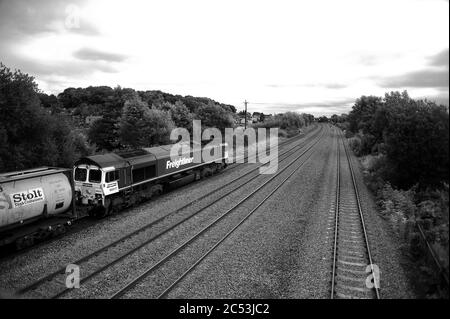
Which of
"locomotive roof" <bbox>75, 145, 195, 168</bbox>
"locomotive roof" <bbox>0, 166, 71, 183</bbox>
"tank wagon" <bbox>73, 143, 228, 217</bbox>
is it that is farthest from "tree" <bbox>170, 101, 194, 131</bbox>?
"locomotive roof" <bbox>0, 166, 71, 183</bbox>

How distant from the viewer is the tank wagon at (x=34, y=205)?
11711 millimetres

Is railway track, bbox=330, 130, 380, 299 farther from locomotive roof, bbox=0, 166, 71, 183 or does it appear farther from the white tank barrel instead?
locomotive roof, bbox=0, 166, 71, 183

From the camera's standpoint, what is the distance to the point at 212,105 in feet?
179

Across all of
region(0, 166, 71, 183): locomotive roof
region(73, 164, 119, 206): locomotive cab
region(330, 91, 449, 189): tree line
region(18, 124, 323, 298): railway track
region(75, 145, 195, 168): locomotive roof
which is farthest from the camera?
region(75, 145, 195, 168): locomotive roof

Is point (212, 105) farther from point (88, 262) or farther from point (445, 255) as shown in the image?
point (445, 255)

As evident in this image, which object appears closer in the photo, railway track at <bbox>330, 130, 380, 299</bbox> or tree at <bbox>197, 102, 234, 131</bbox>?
railway track at <bbox>330, 130, 380, 299</bbox>

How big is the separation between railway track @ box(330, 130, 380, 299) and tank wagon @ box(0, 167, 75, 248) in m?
11.8

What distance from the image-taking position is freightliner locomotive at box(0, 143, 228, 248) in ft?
39.7

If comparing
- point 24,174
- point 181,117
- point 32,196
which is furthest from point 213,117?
point 32,196

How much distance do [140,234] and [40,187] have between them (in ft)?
15.4

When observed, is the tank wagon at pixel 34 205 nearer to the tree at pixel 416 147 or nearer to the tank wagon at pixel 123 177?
the tank wagon at pixel 123 177

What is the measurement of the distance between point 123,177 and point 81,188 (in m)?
2.24

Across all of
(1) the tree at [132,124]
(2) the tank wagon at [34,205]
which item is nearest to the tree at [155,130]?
(1) the tree at [132,124]
